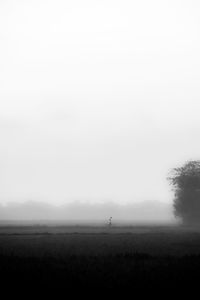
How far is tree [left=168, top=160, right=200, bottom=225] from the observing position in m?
88.8

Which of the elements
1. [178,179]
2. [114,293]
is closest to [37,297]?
[114,293]

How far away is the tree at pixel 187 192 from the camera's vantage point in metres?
88.8

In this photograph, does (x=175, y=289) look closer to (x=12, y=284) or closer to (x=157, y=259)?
(x=12, y=284)

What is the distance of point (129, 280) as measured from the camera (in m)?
16.0

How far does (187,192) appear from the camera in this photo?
89.9 metres

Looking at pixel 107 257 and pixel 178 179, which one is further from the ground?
pixel 178 179

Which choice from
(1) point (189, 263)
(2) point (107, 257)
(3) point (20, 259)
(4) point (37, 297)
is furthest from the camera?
(2) point (107, 257)

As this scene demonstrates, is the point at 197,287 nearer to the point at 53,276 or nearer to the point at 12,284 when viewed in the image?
the point at 53,276

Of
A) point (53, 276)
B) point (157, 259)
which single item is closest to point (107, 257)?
point (157, 259)

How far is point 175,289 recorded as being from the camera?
14.3 metres

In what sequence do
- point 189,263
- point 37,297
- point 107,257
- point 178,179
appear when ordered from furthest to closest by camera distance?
point 178,179 → point 107,257 → point 189,263 → point 37,297

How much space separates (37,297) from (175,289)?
17.7 feet

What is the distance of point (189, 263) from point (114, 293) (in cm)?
825

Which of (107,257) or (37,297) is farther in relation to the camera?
(107,257)
